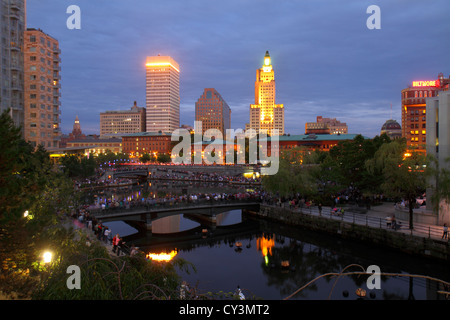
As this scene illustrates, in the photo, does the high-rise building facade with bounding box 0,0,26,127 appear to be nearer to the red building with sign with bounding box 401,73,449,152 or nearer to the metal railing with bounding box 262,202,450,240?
the metal railing with bounding box 262,202,450,240

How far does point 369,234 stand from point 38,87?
7023 centimetres

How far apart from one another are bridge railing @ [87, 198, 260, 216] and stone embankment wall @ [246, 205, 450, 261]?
6949 mm

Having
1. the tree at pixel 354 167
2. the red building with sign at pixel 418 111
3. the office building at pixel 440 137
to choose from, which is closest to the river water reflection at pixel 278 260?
the office building at pixel 440 137

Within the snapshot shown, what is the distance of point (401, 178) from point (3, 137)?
3118cm

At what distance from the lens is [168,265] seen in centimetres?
1211

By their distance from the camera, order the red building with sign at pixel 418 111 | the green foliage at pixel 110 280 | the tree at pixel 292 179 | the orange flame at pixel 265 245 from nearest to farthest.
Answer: the green foliage at pixel 110 280
the orange flame at pixel 265 245
the tree at pixel 292 179
the red building with sign at pixel 418 111

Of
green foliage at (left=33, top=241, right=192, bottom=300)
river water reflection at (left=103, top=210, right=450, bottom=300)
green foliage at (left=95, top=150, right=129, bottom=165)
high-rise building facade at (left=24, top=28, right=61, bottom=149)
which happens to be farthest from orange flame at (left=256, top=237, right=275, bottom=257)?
green foliage at (left=95, top=150, right=129, bottom=165)

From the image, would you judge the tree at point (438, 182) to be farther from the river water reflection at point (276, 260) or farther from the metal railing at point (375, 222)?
the river water reflection at point (276, 260)

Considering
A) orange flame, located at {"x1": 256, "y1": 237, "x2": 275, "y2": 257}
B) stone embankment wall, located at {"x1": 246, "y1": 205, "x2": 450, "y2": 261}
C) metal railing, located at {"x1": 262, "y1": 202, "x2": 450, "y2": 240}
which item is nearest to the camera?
stone embankment wall, located at {"x1": 246, "y1": 205, "x2": 450, "y2": 261}

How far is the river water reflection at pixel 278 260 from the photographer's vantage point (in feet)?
81.6

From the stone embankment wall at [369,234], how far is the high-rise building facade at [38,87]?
55.2 metres

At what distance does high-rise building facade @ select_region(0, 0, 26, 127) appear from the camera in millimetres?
63594

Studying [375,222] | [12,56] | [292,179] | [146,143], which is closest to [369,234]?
[375,222]
